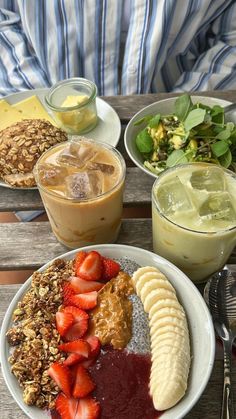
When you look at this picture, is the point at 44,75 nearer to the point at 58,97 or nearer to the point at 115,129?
the point at 58,97

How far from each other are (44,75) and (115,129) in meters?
0.58

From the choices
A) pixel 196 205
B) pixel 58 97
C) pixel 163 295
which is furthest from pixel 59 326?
pixel 58 97

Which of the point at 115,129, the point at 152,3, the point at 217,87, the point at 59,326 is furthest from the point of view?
the point at 217,87

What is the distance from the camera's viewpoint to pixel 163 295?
0.82 m

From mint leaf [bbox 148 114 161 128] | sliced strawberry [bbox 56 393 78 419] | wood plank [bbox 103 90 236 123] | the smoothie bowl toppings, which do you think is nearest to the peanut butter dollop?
the smoothie bowl toppings

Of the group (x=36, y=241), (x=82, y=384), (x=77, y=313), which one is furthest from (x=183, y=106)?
(x=82, y=384)

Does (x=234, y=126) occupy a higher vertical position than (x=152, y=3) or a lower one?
lower

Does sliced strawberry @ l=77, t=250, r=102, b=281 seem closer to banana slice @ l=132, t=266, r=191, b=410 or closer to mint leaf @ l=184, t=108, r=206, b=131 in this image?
banana slice @ l=132, t=266, r=191, b=410

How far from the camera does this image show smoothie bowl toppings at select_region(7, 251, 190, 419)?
0.72 meters


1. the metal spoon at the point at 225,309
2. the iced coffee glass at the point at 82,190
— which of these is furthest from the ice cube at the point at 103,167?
the metal spoon at the point at 225,309

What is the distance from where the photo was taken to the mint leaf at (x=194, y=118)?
3.51 feet

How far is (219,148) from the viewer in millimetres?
1075

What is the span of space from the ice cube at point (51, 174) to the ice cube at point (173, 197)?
0.68 ft

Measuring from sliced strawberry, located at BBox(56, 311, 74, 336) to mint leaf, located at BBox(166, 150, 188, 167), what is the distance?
0.47 metres
